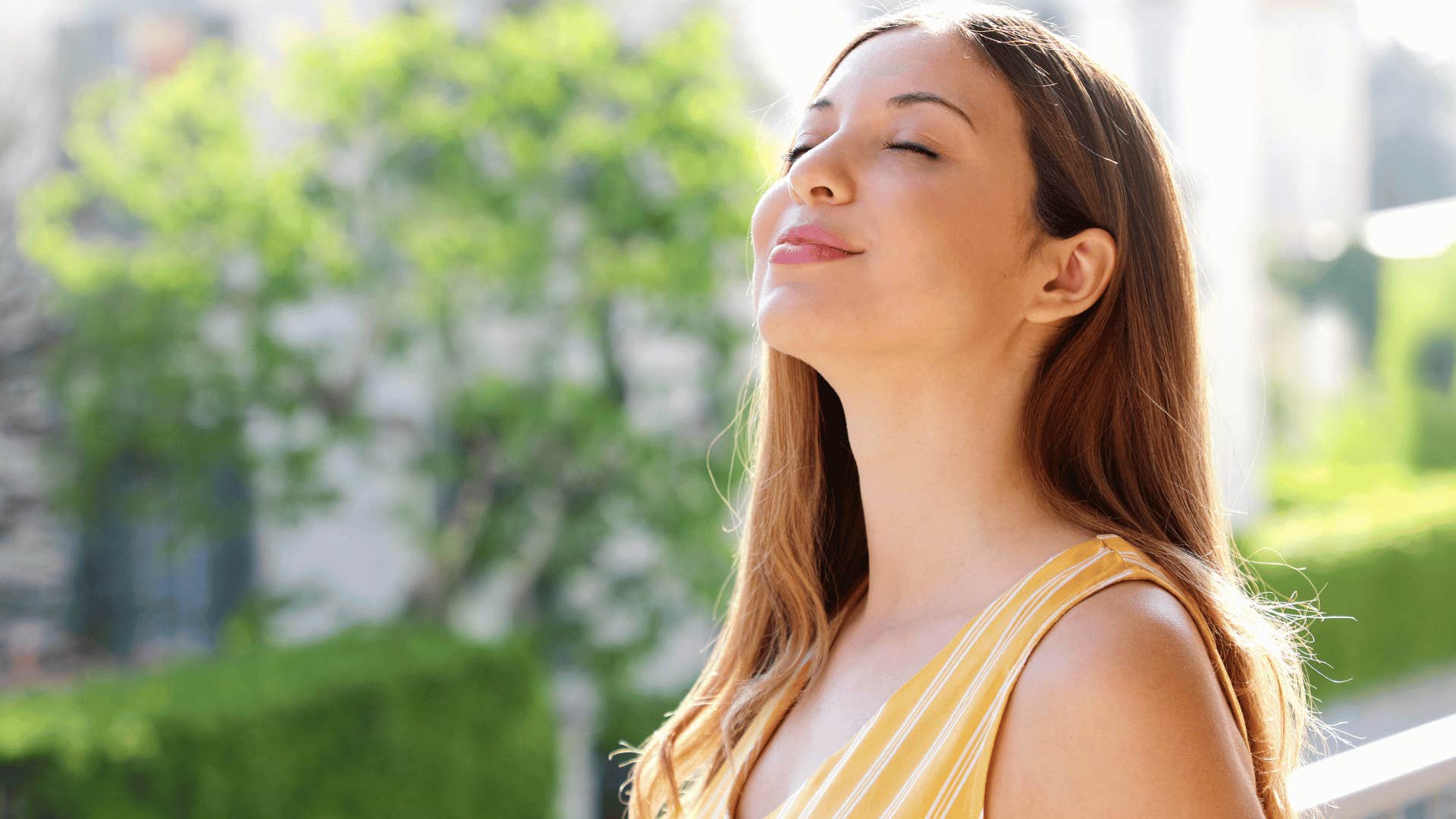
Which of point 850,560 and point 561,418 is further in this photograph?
point 561,418

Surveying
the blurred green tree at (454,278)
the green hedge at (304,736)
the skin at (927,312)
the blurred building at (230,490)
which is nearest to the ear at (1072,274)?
the skin at (927,312)

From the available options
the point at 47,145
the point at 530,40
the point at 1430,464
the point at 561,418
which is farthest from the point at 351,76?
the point at 1430,464

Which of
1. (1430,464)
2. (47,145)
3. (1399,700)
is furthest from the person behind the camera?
(1430,464)

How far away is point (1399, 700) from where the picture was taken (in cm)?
934

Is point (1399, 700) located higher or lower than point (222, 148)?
lower

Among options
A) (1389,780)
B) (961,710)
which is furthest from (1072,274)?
(1389,780)

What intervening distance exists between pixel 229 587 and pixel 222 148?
2642 millimetres

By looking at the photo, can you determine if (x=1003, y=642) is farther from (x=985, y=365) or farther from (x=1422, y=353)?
(x=1422, y=353)

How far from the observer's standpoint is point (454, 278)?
241 inches

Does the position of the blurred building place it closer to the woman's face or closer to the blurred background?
the blurred background

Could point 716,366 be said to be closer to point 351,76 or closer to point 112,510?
point 351,76

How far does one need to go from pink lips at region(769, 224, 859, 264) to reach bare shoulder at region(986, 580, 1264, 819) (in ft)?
1.46

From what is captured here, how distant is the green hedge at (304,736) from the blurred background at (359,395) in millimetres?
13

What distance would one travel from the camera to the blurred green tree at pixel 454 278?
5871mm
